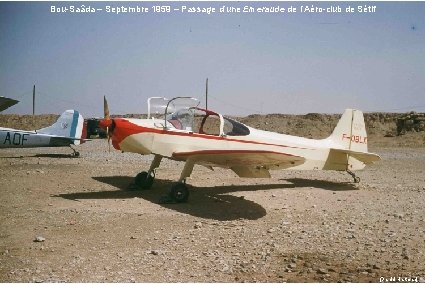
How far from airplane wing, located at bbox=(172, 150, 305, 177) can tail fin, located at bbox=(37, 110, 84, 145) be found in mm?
10642

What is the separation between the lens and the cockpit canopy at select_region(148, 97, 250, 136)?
9.16 meters

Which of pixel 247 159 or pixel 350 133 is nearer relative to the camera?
pixel 247 159

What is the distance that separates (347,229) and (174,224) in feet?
9.44

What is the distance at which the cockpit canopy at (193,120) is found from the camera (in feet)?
30.1

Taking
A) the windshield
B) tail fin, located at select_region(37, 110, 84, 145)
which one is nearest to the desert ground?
the windshield

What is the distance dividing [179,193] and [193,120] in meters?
1.93

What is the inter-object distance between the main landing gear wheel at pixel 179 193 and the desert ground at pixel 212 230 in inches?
9.2

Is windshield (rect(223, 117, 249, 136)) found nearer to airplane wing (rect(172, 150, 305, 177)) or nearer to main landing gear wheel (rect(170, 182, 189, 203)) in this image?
airplane wing (rect(172, 150, 305, 177))

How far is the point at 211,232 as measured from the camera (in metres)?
6.14

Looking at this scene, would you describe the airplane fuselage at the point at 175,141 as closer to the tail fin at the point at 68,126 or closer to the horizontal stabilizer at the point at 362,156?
the horizontal stabilizer at the point at 362,156

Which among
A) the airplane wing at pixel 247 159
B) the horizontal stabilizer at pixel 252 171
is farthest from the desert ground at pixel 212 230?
the airplane wing at pixel 247 159

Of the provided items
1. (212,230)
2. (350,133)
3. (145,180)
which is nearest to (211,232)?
(212,230)

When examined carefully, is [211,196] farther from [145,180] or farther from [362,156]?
[362,156]

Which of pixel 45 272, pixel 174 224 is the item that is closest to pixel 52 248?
pixel 45 272
